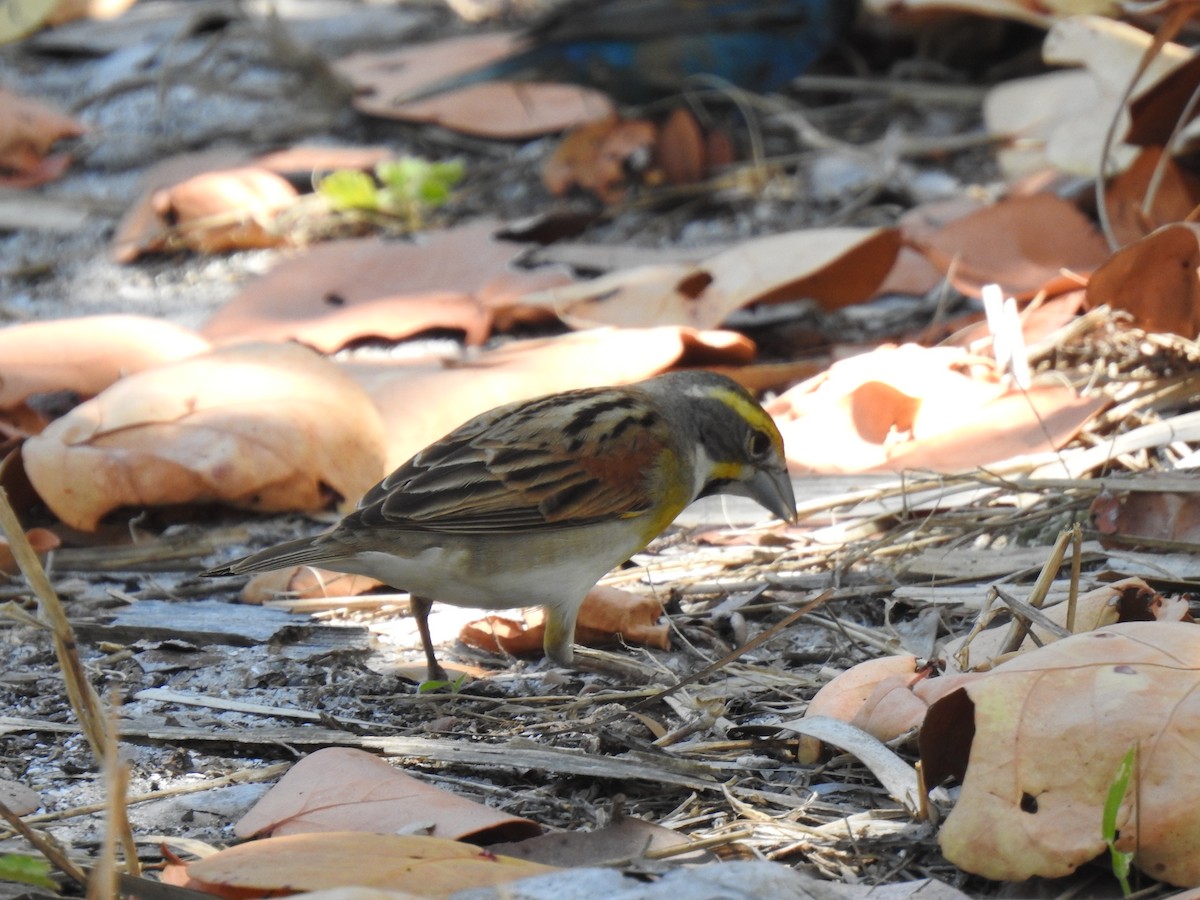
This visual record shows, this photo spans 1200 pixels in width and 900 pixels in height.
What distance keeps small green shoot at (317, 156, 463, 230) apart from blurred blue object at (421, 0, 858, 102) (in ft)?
3.63

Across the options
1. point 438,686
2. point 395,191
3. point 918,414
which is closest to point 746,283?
point 918,414

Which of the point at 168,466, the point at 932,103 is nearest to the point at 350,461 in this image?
the point at 168,466

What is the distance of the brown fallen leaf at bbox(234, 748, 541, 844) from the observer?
7.98ft

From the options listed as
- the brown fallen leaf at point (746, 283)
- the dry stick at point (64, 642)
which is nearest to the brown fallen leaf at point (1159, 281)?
the brown fallen leaf at point (746, 283)

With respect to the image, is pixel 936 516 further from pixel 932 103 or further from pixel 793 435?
pixel 932 103

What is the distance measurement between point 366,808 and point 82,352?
274cm

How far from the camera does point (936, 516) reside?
407 centimetres

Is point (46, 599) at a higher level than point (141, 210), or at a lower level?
higher

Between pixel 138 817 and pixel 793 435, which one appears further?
pixel 793 435

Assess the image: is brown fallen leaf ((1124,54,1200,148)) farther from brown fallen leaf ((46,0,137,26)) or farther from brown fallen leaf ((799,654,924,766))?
brown fallen leaf ((46,0,137,26))

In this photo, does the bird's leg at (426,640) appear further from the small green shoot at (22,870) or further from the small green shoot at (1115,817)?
the small green shoot at (1115,817)

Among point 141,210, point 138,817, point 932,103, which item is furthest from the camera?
point 932,103

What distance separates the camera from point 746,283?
5.36m

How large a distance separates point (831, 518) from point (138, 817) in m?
2.18
